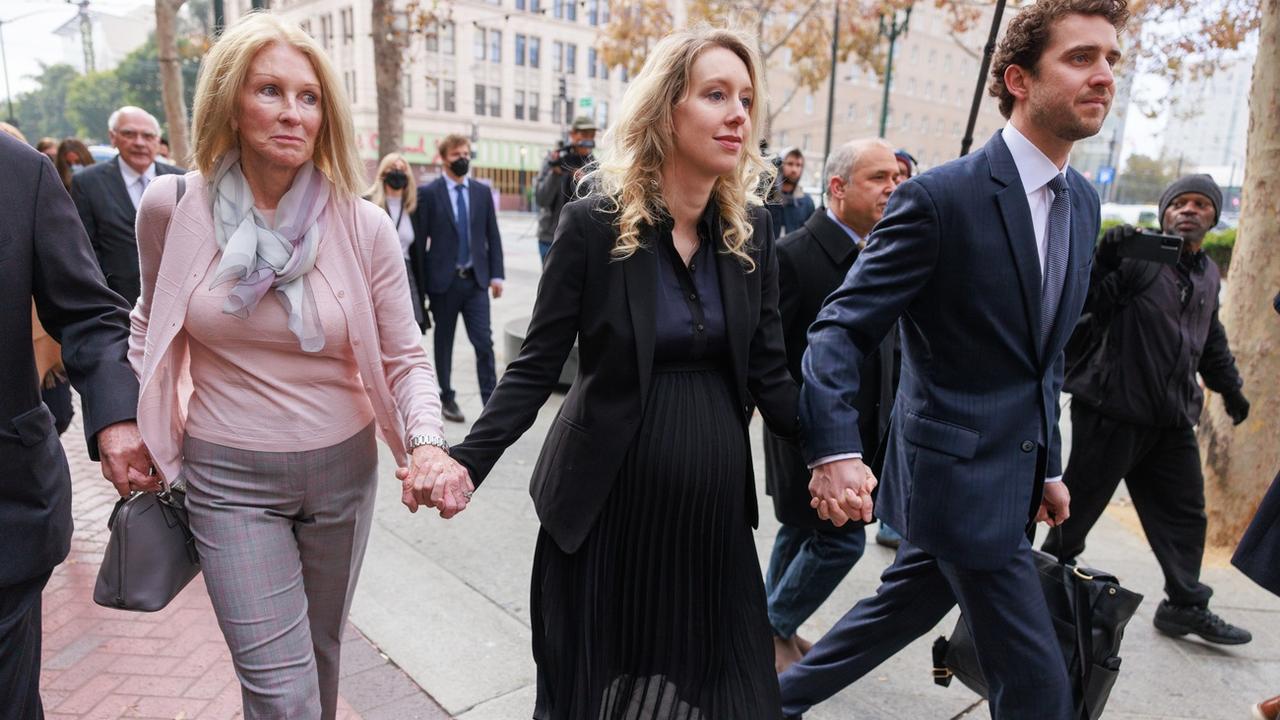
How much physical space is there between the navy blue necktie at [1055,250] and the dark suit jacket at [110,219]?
16.7 ft

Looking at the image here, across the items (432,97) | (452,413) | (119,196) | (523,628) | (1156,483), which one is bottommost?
(452,413)

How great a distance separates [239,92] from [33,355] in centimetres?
75

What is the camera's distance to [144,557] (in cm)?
204

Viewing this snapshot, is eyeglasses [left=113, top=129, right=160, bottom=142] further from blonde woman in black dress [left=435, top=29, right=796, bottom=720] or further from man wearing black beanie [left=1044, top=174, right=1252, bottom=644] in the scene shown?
man wearing black beanie [left=1044, top=174, right=1252, bottom=644]

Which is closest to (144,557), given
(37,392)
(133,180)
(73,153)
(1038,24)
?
(37,392)

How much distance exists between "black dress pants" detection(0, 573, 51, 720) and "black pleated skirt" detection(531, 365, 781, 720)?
46.2 inches

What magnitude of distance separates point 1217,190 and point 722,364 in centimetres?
286

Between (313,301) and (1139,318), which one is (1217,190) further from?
(313,301)

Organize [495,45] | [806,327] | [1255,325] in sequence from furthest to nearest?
[495,45], [1255,325], [806,327]

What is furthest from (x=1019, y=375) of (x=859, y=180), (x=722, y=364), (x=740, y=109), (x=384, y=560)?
(x=384, y=560)

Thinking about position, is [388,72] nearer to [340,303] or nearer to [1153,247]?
[1153,247]

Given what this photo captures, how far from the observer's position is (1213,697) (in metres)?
3.39

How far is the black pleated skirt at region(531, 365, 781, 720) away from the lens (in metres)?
2.23

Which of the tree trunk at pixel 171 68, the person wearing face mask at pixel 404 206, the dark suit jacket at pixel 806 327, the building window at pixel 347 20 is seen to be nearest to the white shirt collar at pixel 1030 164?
the dark suit jacket at pixel 806 327
